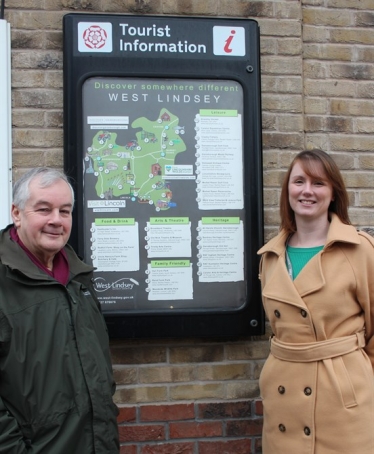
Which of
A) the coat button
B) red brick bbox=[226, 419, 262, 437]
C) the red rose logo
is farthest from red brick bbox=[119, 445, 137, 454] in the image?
the red rose logo

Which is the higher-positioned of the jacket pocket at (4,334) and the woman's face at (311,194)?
the woman's face at (311,194)

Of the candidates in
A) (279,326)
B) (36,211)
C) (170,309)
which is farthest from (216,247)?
(36,211)

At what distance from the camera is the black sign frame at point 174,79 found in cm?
296

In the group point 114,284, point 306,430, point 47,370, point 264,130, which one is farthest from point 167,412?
point 264,130

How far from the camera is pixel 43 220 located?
2230 mm

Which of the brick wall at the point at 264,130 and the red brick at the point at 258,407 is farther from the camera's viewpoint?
the red brick at the point at 258,407

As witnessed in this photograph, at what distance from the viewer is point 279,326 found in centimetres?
252

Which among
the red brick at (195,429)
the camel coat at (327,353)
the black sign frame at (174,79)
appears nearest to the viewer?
the camel coat at (327,353)

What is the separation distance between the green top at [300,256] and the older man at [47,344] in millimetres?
904

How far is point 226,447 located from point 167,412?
15.3 inches

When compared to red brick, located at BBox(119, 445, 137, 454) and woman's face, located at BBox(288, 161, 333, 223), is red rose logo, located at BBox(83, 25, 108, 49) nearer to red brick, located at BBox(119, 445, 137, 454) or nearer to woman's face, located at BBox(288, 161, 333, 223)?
woman's face, located at BBox(288, 161, 333, 223)

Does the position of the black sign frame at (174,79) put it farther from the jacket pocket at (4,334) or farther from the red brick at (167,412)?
the jacket pocket at (4,334)

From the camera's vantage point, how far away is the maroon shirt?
2250 mm

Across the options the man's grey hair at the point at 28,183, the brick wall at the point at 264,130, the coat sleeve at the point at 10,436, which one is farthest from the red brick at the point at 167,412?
the man's grey hair at the point at 28,183
